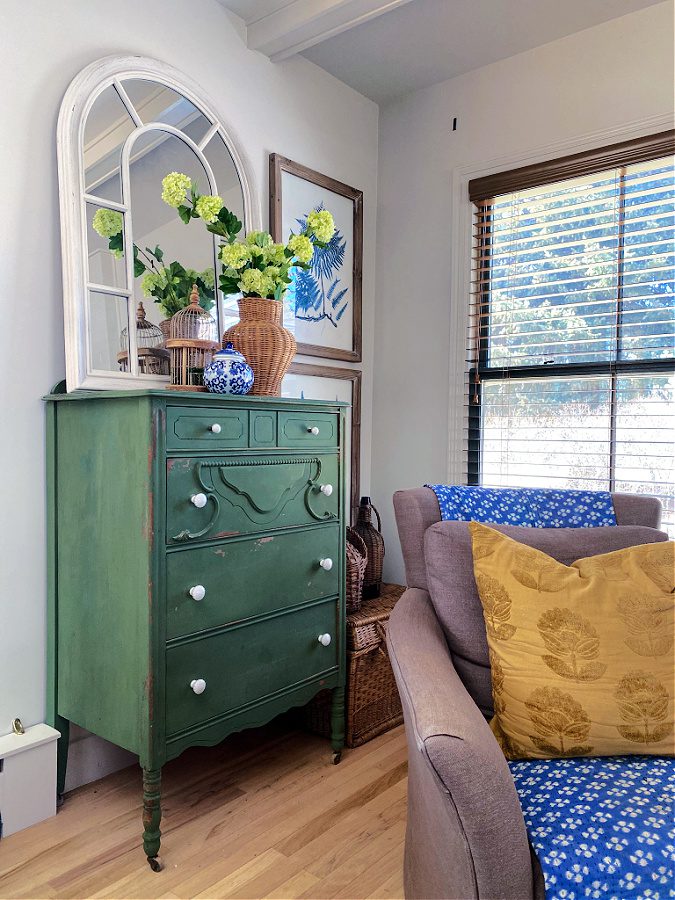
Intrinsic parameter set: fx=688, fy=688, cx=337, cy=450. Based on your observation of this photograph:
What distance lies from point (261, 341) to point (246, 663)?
0.96 metres

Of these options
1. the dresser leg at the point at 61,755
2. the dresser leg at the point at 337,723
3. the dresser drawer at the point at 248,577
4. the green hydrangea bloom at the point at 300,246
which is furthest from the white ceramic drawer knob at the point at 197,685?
the green hydrangea bloom at the point at 300,246

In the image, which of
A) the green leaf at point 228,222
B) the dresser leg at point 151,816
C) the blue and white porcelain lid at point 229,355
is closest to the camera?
the dresser leg at point 151,816

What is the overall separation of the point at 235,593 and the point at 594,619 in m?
0.98

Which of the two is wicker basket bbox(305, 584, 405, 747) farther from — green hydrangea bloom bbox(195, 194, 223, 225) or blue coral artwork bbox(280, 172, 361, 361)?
green hydrangea bloom bbox(195, 194, 223, 225)

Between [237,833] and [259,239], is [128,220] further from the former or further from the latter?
[237,833]

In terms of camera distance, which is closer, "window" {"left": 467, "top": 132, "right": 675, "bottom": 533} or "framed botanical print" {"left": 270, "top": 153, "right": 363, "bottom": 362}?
"window" {"left": 467, "top": 132, "right": 675, "bottom": 533}

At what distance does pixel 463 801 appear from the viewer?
3.33ft

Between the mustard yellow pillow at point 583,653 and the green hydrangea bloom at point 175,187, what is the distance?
151 centimetres

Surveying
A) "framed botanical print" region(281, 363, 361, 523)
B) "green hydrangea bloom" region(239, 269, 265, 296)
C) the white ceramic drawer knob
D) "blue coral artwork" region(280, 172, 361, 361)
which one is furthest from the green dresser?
"blue coral artwork" region(280, 172, 361, 361)

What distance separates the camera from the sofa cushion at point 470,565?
5.01 ft

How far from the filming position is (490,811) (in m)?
1.01

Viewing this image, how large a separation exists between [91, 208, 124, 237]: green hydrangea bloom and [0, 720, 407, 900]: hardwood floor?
1674 millimetres

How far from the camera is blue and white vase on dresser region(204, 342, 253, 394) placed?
198cm

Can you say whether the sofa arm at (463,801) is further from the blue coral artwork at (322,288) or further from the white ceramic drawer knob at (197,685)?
the blue coral artwork at (322,288)
